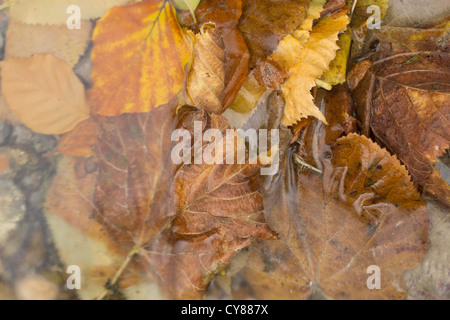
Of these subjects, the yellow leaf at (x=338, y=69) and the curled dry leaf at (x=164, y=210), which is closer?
the curled dry leaf at (x=164, y=210)

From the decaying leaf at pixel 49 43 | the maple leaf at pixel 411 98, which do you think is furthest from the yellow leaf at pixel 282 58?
the decaying leaf at pixel 49 43

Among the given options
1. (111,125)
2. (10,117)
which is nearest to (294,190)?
(111,125)

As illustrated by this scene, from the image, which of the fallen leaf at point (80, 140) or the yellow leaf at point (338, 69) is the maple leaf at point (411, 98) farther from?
the fallen leaf at point (80, 140)

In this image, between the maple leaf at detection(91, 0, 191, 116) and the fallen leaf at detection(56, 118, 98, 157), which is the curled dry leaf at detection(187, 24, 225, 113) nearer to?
the maple leaf at detection(91, 0, 191, 116)

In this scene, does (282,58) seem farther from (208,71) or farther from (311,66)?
(208,71)

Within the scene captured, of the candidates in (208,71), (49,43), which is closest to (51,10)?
(49,43)

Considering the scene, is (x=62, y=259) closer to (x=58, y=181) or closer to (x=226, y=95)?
(x=58, y=181)
